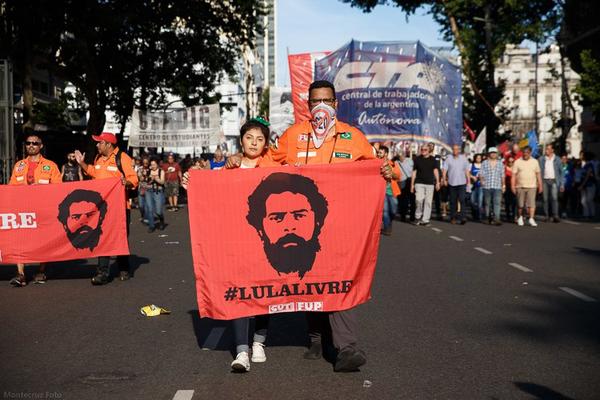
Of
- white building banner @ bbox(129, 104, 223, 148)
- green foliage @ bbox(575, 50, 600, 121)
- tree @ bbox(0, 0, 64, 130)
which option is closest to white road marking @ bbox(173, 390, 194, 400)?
tree @ bbox(0, 0, 64, 130)

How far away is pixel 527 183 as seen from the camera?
2059 cm

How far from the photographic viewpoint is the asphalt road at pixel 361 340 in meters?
5.43

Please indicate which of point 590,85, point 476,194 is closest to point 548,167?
point 476,194

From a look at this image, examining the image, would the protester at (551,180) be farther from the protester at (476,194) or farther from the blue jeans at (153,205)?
the blue jeans at (153,205)

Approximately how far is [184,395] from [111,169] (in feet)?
19.4

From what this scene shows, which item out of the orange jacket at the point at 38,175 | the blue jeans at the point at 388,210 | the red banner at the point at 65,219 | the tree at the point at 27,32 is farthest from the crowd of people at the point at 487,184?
the tree at the point at 27,32

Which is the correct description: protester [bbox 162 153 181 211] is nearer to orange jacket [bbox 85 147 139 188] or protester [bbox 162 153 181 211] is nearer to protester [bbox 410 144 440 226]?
protester [bbox 410 144 440 226]

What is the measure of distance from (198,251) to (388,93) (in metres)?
11.8

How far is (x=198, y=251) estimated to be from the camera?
5891mm

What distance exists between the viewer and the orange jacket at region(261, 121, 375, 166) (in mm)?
6105

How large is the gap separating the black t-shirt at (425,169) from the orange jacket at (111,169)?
1102 centimetres

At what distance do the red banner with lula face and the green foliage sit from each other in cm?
2102

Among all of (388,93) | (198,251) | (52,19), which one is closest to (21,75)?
(52,19)

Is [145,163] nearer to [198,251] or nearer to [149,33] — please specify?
[149,33]
